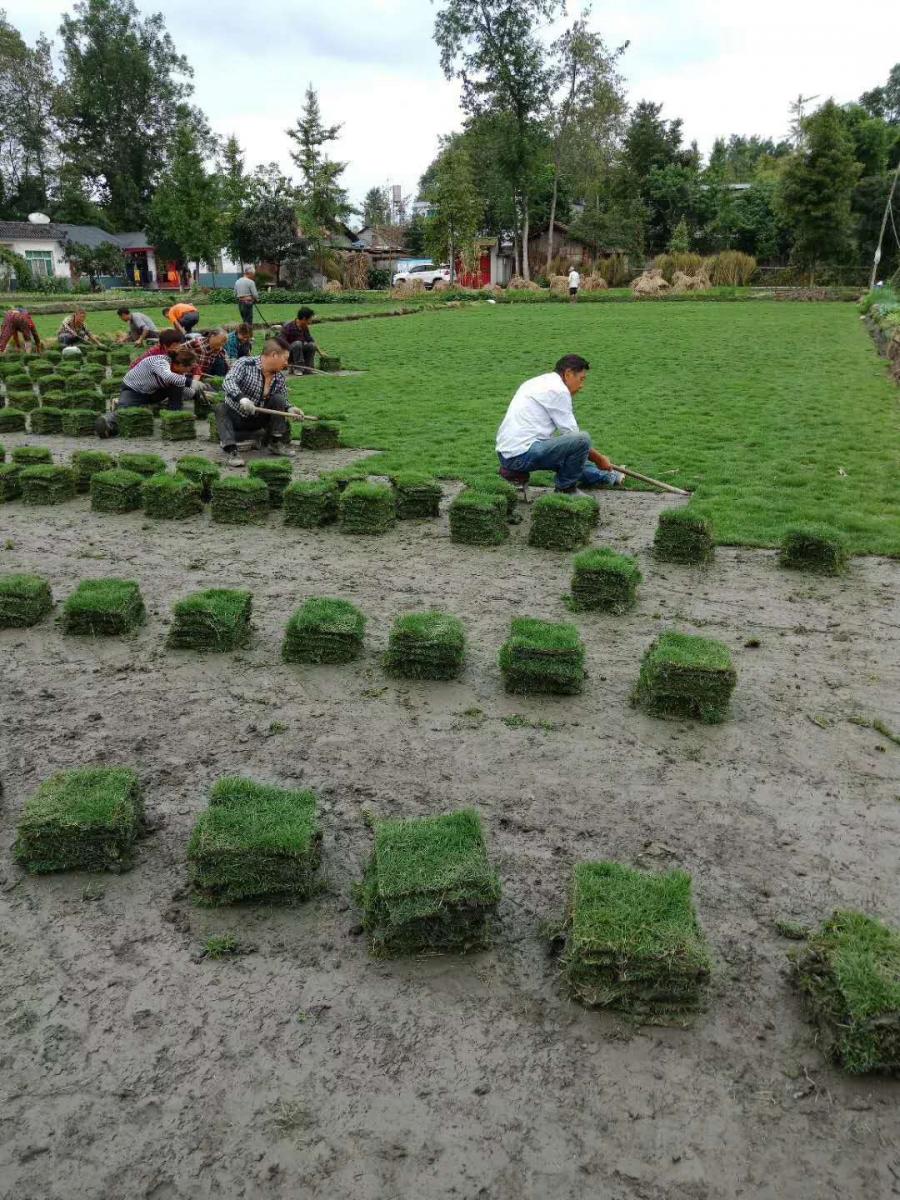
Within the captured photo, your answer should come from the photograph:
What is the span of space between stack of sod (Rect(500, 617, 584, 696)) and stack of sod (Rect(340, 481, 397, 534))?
324 cm

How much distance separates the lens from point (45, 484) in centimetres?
897

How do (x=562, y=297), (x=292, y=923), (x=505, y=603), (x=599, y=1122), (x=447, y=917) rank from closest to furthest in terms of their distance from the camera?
(x=599, y=1122) < (x=447, y=917) < (x=292, y=923) < (x=505, y=603) < (x=562, y=297)

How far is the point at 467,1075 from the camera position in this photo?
279 centimetres

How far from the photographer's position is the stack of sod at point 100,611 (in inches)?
231

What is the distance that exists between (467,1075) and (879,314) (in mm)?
28573

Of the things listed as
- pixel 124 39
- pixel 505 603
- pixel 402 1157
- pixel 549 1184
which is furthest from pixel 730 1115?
pixel 124 39

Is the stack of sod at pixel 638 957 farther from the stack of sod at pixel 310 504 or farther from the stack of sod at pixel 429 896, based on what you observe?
the stack of sod at pixel 310 504

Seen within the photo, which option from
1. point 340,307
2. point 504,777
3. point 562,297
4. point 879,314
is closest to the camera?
point 504,777

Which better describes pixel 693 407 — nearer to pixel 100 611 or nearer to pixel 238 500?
pixel 238 500

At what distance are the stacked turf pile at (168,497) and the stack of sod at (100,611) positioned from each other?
2.63m

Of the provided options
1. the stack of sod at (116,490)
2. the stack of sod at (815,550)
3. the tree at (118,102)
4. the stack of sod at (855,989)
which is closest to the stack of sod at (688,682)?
the stack of sod at (855,989)

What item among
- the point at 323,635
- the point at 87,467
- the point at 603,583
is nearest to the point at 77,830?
the point at 323,635

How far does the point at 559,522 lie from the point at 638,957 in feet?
17.0

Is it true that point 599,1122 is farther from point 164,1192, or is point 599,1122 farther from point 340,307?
point 340,307
